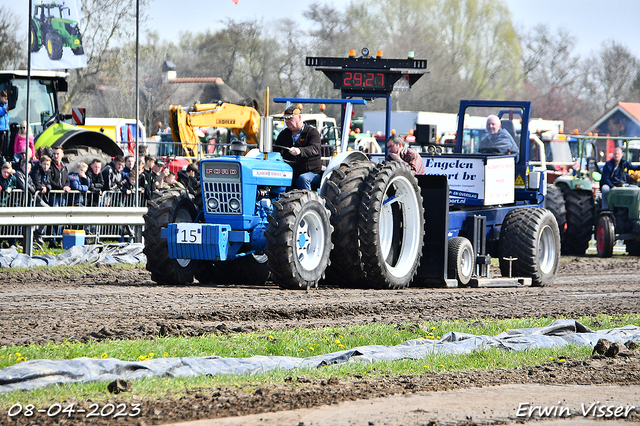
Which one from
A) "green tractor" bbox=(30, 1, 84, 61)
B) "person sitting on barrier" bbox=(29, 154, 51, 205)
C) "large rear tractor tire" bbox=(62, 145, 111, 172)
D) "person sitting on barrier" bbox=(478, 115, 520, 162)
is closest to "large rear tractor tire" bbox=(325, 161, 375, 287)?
"person sitting on barrier" bbox=(478, 115, 520, 162)

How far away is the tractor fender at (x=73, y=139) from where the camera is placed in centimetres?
1727

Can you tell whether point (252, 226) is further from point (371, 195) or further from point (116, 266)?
point (116, 266)

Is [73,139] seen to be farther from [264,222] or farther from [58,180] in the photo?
[264,222]

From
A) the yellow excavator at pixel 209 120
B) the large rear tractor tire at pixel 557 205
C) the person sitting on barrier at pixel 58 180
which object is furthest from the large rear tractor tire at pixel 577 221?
the person sitting on barrier at pixel 58 180

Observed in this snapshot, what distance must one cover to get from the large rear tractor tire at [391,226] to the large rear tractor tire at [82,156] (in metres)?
7.21

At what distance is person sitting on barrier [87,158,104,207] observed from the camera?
607 inches

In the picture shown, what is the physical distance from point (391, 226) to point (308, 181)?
1.40m

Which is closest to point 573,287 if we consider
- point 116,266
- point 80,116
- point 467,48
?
point 116,266

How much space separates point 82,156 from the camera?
17.0m

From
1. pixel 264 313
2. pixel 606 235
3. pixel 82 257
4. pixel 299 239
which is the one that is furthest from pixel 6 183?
pixel 606 235

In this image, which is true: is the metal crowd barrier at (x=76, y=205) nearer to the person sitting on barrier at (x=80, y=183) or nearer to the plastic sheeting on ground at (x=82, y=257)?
the person sitting on barrier at (x=80, y=183)

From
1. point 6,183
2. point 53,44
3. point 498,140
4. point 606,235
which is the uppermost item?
point 53,44

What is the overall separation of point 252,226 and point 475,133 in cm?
546

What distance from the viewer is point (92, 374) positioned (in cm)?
513
